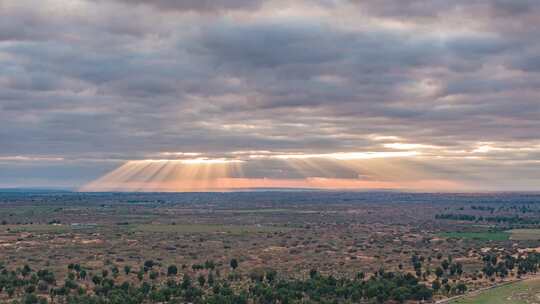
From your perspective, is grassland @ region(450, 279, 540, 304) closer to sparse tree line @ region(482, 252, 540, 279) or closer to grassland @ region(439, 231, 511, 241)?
sparse tree line @ region(482, 252, 540, 279)

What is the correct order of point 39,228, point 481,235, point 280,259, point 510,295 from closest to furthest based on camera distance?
point 510,295
point 280,259
point 481,235
point 39,228

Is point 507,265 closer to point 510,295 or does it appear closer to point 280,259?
point 510,295

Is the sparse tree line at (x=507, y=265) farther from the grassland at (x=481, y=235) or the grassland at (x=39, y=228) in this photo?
the grassland at (x=39, y=228)

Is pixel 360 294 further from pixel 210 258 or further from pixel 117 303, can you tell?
pixel 210 258

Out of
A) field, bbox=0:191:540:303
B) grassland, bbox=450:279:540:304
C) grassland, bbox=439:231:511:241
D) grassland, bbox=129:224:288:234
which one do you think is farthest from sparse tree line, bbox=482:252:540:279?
grassland, bbox=129:224:288:234

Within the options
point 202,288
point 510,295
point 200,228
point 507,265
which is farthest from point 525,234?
point 202,288

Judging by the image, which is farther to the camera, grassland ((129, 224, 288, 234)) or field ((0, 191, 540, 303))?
grassland ((129, 224, 288, 234))

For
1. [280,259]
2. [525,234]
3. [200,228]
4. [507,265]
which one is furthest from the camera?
[200,228]

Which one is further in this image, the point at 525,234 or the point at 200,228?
the point at 200,228
